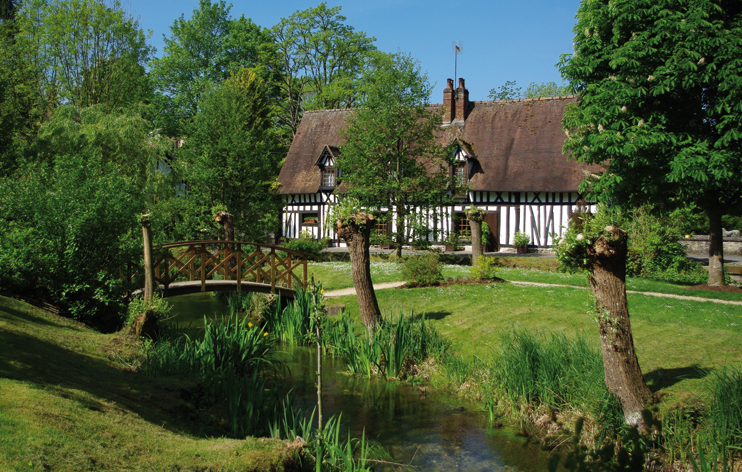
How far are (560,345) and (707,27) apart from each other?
10.0 meters

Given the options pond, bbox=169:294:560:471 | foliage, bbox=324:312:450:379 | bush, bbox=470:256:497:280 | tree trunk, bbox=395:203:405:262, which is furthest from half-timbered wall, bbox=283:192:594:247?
pond, bbox=169:294:560:471

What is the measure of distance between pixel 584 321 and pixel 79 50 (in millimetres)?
26301

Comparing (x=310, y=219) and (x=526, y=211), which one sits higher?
(x=526, y=211)

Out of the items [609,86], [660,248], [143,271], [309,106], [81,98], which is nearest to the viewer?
[143,271]

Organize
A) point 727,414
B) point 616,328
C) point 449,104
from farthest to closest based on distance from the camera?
1. point 449,104
2. point 616,328
3. point 727,414

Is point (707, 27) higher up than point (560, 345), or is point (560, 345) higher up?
point (707, 27)

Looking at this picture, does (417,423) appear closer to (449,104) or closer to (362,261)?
(362,261)

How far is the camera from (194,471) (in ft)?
14.9

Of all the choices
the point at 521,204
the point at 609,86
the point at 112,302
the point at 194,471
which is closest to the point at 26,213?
the point at 112,302

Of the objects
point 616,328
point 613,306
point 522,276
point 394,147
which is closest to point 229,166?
point 394,147

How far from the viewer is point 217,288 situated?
Result: 1340 cm

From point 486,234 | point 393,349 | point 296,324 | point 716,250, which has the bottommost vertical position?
point 296,324

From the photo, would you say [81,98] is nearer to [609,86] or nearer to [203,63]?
[203,63]

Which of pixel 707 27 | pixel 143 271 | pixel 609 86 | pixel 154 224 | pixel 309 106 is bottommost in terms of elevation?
pixel 143 271
